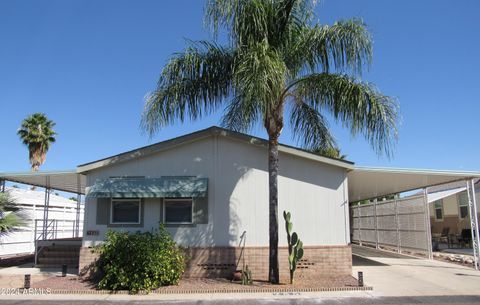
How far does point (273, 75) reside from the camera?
10.4 m

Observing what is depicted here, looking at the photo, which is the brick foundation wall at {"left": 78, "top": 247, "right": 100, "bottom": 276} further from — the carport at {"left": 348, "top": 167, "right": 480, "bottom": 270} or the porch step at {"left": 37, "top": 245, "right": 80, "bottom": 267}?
the carport at {"left": 348, "top": 167, "right": 480, "bottom": 270}

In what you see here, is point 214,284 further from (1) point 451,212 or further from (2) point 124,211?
(1) point 451,212

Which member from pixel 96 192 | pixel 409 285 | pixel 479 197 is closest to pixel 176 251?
pixel 96 192

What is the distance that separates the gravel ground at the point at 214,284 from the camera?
448 inches

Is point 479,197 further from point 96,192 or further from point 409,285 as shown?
point 96,192

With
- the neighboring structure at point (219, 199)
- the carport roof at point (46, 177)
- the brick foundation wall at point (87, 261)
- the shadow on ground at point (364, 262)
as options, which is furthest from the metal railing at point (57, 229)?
the shadow on ground at point (364, 262)

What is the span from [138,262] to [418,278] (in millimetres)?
7841

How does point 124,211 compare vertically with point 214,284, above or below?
above

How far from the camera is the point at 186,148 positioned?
13625 mm

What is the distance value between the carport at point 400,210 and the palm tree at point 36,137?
21541 millimetres

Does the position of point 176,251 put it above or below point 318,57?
below

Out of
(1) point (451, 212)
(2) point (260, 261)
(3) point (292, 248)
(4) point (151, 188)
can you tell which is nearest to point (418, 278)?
(3) point (292, 248)

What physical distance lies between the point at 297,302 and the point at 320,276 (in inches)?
118

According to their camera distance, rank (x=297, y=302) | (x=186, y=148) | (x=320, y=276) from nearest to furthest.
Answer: (x=297, y=302), (x=320, y=276), (x=186, y=148)
